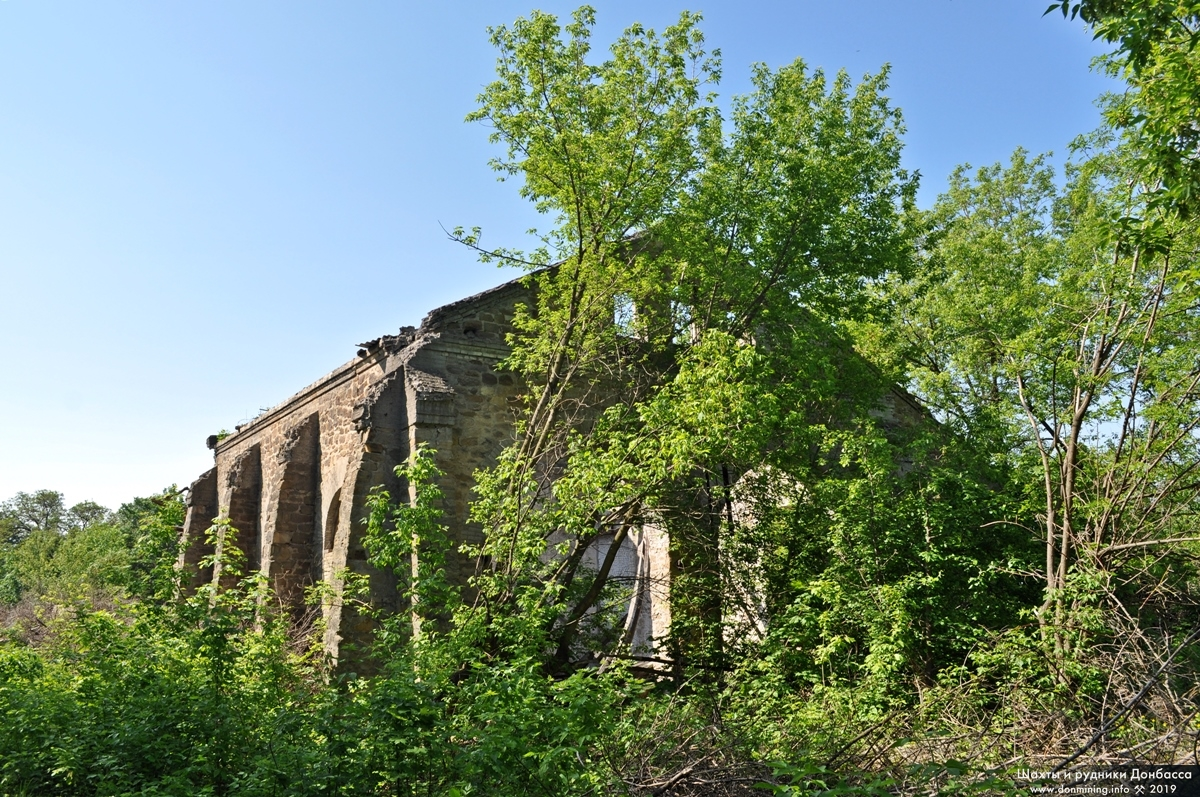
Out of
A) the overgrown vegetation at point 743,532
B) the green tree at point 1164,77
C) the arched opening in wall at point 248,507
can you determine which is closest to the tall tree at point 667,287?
the overgrown vegetation at point 743,532

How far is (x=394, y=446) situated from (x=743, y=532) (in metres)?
5.03

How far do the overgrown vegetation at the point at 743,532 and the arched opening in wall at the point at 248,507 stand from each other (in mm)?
3725

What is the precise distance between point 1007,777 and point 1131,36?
5.46m

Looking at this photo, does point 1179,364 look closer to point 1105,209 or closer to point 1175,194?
point 1105,209

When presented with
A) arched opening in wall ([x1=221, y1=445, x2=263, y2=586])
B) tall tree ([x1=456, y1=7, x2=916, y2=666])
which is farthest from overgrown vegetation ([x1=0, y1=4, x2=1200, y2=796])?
arched opening in wall ([x1=221, y1=445, x2=263, y2=586])

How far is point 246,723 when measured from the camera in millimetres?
7352

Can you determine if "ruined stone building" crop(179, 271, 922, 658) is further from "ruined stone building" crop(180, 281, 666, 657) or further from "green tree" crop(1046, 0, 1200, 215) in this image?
"green tree" crop(1046, 0, 1200, 215)

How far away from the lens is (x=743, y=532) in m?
11.5

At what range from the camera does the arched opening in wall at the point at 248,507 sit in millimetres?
17328

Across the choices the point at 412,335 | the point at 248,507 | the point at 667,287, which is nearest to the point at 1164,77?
the point at 667,287

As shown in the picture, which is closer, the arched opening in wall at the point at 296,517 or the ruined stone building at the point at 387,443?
the ruined stone building at the point at 387,443

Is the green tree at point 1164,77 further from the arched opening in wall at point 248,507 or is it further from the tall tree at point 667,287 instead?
the arched opening in wall at point 248,507

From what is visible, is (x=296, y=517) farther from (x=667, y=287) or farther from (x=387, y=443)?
(x=667, y=287)

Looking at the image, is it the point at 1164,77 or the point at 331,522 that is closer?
the point at 1164,77
